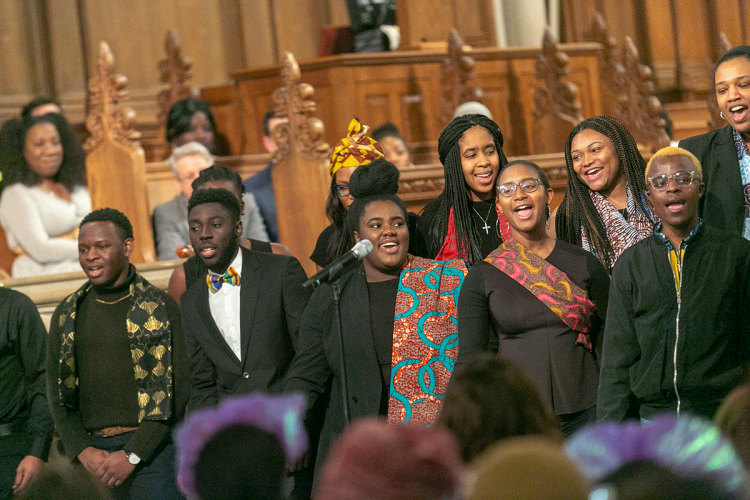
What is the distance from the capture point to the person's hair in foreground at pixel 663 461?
1473mm

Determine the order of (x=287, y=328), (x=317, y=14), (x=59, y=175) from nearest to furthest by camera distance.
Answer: (x=287, y=328)
(x=59, y=175)
(x=317, y=14)

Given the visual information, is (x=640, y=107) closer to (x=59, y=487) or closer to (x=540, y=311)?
(x=540, y=311)

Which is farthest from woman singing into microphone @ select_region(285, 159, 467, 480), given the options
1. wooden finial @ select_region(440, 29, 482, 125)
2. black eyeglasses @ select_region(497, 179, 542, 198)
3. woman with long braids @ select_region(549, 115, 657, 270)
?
wooden finial @ select_region(440, 29, 482, 125)

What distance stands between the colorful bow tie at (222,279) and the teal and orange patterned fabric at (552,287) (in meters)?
1.06

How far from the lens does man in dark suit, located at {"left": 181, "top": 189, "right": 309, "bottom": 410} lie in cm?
368

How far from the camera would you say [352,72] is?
24.6 ft

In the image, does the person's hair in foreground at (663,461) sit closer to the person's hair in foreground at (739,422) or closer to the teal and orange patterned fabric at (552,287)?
the person's hair in foreground at (739,422)

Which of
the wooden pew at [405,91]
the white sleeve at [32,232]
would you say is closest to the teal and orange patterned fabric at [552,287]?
the white sleeve at [32,232]

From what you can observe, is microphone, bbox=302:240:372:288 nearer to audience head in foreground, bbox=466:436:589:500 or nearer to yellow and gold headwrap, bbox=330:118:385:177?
yellow and gold headwrap, bbox=330:118:385:177

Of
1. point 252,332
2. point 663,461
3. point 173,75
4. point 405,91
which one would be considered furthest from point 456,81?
point 663,461

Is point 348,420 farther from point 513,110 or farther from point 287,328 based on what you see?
point 513,110

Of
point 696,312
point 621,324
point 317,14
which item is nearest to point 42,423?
point 621,324

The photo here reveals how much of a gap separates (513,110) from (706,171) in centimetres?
454

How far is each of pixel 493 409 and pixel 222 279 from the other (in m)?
2.16
